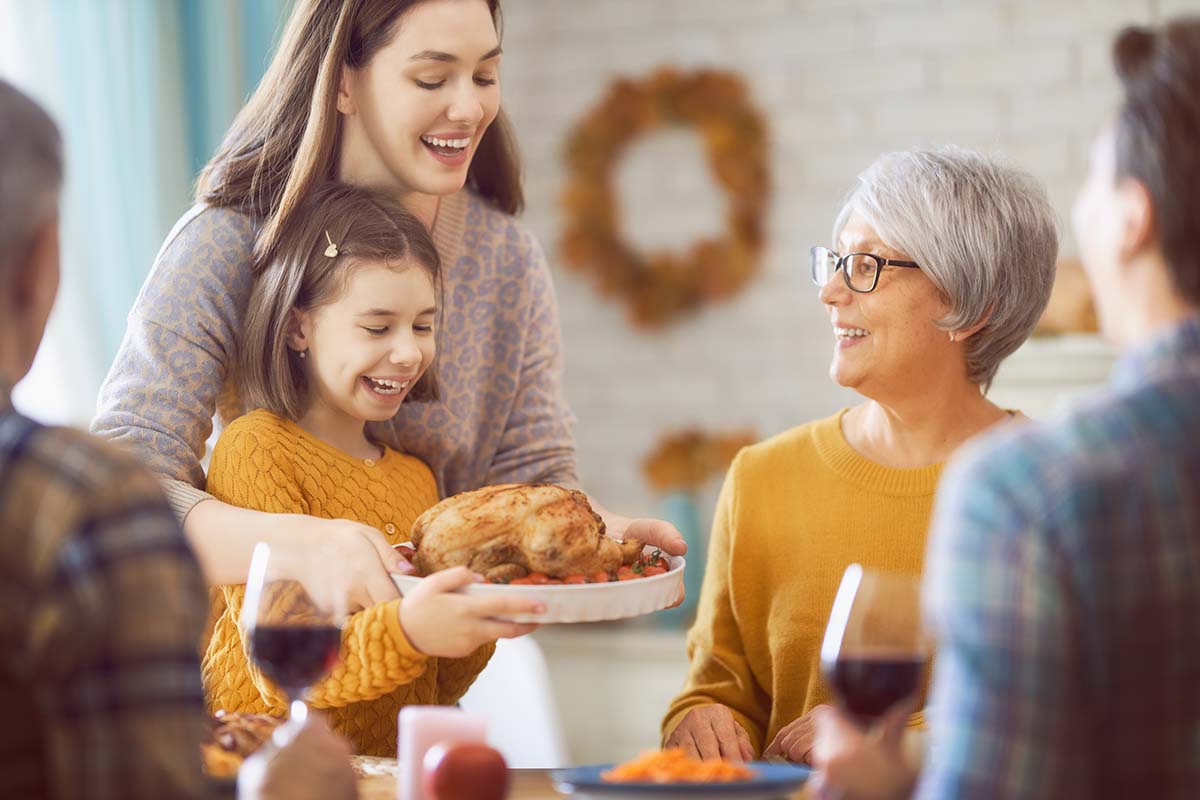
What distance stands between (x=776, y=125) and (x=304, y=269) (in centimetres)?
282

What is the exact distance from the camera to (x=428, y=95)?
196 centimetres

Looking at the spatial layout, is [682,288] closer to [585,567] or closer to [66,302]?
[66,302]

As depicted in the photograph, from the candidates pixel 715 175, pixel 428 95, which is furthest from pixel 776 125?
pixel 428 95

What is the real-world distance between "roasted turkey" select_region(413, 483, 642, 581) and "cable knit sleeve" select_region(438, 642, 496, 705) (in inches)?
15.7

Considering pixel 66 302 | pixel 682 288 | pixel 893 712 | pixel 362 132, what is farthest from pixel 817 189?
pixel 893 712

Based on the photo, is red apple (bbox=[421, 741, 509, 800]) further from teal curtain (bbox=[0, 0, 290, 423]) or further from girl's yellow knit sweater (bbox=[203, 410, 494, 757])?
teal curtain (bbox=[0, 0, 290, 423])

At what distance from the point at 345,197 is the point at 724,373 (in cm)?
272

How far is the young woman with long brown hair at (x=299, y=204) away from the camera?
1.87 metres

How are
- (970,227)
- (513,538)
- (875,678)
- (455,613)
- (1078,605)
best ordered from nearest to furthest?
(1078,605)
(875,678)
(455,613)
(513,538)
(970,227)

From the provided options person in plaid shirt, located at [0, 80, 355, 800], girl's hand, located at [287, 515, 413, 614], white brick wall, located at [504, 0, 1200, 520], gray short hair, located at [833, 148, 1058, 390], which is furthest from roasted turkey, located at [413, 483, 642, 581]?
white brick wall, located at [504, 0, 1200, 520]

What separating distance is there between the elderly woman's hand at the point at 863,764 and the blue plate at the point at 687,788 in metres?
0.10

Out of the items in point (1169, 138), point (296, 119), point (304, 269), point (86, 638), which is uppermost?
point (296, 119)

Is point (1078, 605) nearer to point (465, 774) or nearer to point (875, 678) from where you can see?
point (875, 678)

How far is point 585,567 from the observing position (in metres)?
1.62
